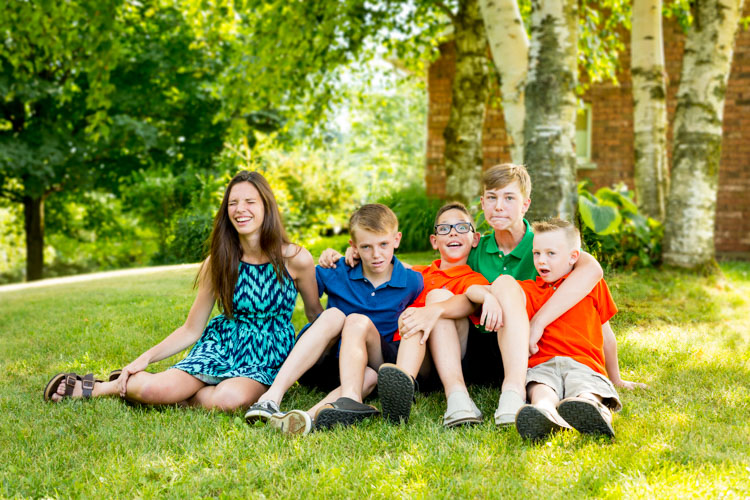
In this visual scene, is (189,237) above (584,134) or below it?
below

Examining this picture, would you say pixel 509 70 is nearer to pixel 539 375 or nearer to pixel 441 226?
pixel 441 226

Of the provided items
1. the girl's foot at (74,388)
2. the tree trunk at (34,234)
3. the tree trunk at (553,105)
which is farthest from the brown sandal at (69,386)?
the tree trunk at (34,234)

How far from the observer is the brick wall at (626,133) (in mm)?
13172

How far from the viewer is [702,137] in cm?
735

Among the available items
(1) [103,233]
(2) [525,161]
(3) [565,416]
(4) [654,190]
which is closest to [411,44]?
(4) [654,190]

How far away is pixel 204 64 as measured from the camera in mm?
17703

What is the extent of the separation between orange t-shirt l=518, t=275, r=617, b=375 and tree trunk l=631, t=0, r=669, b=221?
607cm

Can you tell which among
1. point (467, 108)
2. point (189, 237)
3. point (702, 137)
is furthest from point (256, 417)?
point (467, 108)

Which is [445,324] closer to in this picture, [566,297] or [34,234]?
[566,297]

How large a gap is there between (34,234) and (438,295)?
18420 mm

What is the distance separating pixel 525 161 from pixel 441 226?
2723 mm

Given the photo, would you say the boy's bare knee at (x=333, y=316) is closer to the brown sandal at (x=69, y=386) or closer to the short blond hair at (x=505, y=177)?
the short blond hair at (x=505, y=177)

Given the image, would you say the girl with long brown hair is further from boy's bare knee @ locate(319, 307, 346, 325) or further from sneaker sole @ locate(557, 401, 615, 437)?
sneaker sole @ locate(557, 401, 615, 437)

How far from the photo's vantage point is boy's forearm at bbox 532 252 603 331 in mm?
3152
